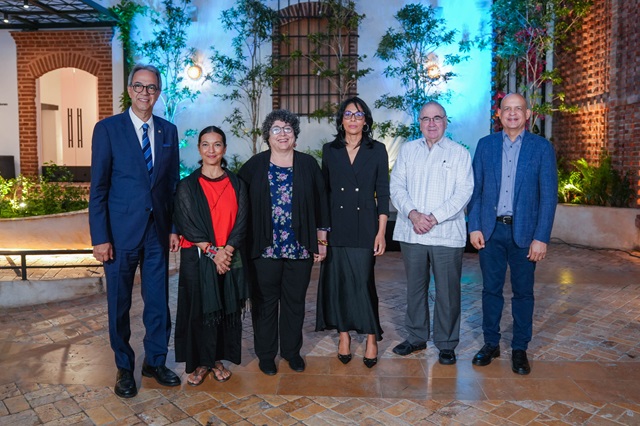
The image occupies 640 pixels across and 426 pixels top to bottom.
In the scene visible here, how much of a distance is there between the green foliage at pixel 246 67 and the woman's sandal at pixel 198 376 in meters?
7.45

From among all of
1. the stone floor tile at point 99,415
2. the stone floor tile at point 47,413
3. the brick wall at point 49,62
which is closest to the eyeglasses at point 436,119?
the stone floor tile at point 99,415

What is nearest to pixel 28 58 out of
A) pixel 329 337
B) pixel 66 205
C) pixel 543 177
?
pixel 66 205

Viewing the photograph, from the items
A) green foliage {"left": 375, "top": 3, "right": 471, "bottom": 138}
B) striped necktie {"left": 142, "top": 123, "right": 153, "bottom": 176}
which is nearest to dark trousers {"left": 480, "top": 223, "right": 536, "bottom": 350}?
striped necktie {"left": 142, "top": 123, "right": 153, "bottom": 176}

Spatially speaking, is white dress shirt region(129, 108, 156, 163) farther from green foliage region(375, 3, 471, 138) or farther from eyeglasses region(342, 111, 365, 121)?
green foliage region(375, 3, 471, 138)

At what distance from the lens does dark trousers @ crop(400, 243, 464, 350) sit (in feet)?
13.6

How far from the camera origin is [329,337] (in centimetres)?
482

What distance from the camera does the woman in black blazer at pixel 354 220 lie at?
400 centimetres

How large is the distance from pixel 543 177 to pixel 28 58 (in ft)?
36.3

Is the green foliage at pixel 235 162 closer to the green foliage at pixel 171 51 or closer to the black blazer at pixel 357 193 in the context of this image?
the green foliage at pixel 171 51

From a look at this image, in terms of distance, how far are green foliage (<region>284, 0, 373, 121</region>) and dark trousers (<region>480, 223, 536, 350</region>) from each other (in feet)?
24.2

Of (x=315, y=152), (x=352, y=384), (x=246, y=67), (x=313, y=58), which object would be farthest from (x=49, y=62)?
(x=352, y=384)

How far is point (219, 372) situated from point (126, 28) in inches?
356

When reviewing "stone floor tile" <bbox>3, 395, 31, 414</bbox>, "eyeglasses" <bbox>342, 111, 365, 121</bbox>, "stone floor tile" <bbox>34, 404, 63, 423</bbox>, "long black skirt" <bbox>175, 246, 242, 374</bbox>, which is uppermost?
"eyeglasses" <bbox>342, 111, 365, 121</bbox>

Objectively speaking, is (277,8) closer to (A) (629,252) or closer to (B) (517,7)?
(B) (517,7)
